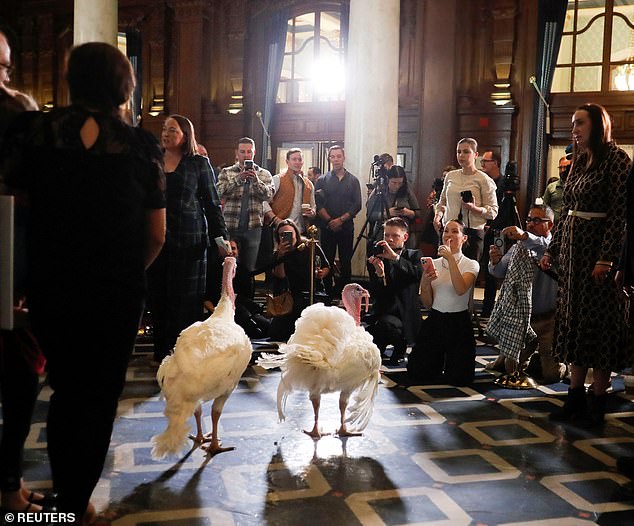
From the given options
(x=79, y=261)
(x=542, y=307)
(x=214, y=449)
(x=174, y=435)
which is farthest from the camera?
(x=542, y=307)

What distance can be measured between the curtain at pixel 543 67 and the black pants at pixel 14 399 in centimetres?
818

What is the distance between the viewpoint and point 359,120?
305 inches

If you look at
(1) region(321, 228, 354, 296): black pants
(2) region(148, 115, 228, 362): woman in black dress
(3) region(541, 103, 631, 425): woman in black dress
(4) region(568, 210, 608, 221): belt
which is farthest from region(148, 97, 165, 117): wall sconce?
(4) region(568, 210, 608, 221): belt

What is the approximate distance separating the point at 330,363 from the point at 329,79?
842 centimetres

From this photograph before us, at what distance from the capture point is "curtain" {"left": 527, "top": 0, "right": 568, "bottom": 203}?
923cm

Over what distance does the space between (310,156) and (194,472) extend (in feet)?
28.2

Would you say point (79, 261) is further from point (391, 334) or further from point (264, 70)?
point (264, 70)

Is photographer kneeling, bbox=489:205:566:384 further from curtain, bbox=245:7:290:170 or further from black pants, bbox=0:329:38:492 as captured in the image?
curtain, bbox=245:7:290:170

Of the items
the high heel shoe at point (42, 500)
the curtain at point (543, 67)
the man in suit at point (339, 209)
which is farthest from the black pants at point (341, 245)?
the high heel shoe at point (42, 500)

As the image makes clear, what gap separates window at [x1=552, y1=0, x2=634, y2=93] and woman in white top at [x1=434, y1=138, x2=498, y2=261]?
14.3 ft

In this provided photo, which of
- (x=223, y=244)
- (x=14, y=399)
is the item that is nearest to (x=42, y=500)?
(x=14, y=399)

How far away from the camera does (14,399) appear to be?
2145 mm

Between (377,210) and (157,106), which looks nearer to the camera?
(377,210)

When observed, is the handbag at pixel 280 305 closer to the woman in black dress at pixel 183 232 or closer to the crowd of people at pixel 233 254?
the crowd of people at pixel 233 254
